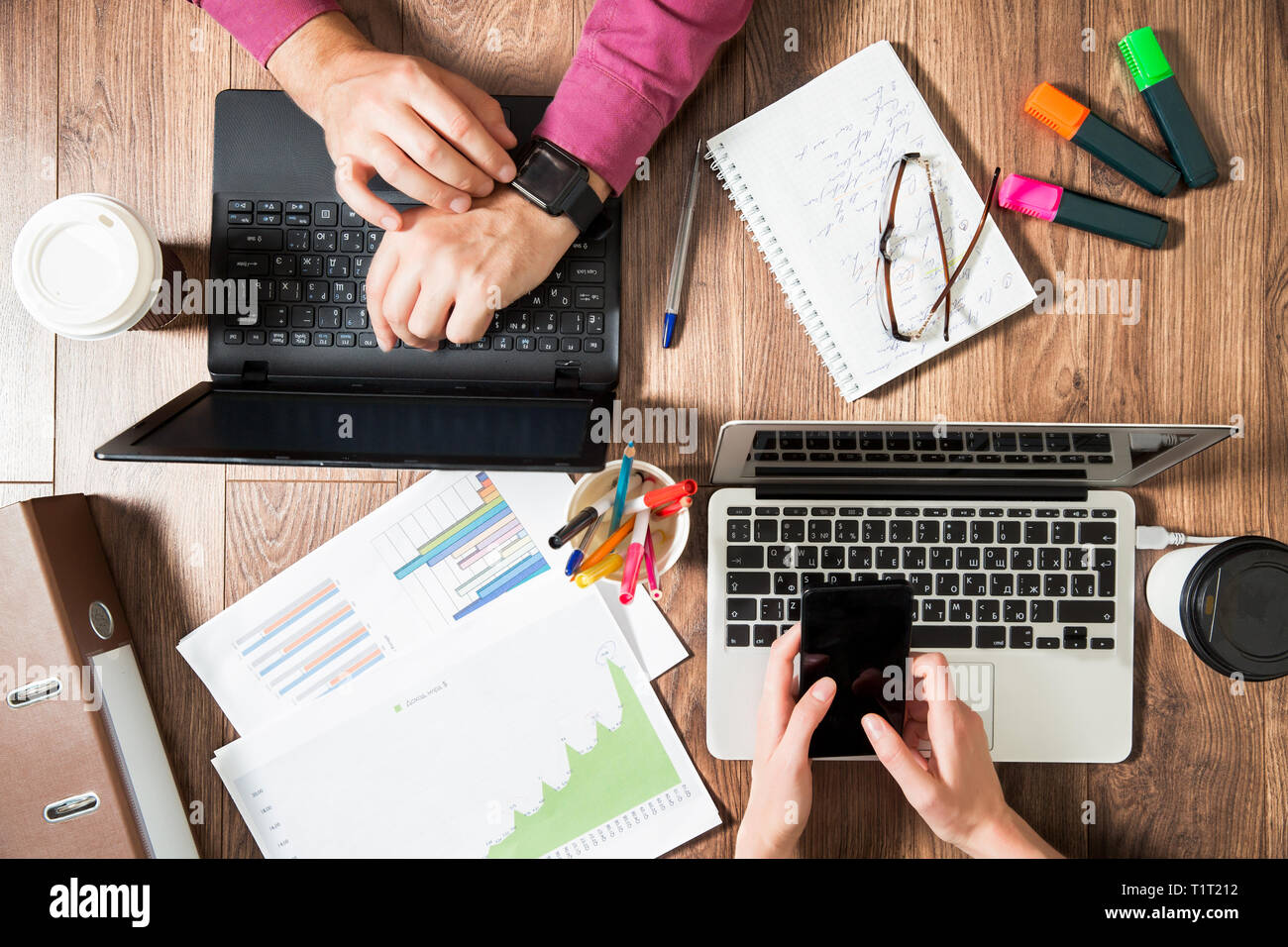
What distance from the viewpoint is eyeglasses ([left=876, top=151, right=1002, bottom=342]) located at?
2.70 ft

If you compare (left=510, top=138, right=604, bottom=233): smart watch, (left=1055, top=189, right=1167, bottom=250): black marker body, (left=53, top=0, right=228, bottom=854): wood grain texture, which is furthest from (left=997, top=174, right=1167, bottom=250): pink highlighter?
(left=53, top=0, right=228, bottom=854): wood grain texture

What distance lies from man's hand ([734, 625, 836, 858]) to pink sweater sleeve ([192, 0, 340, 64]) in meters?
0.75

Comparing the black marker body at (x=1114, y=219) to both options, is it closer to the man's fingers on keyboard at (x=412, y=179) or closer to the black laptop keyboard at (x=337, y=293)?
the black laptop keyboard at (x=337, y=293)

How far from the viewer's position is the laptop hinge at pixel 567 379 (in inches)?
31.9

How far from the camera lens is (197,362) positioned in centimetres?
85

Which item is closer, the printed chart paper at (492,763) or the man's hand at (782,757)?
the man's hand at (782,757)

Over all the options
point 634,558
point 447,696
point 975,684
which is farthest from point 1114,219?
point 447,696

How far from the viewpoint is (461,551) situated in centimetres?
86

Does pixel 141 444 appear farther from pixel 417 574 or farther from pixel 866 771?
pixel 866 771

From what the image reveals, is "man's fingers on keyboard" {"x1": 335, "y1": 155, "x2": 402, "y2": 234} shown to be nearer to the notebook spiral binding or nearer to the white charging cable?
the notebook spiral binding

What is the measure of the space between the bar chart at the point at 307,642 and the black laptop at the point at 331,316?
215 millimetres

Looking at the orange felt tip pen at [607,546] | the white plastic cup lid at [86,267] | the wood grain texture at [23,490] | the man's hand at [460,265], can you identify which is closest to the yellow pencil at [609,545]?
the orange felt tip pen at [607,546]

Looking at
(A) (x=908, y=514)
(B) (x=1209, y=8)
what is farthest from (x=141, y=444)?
(B) (x=1209, y=8)

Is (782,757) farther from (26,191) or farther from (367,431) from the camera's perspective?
(26,191)
